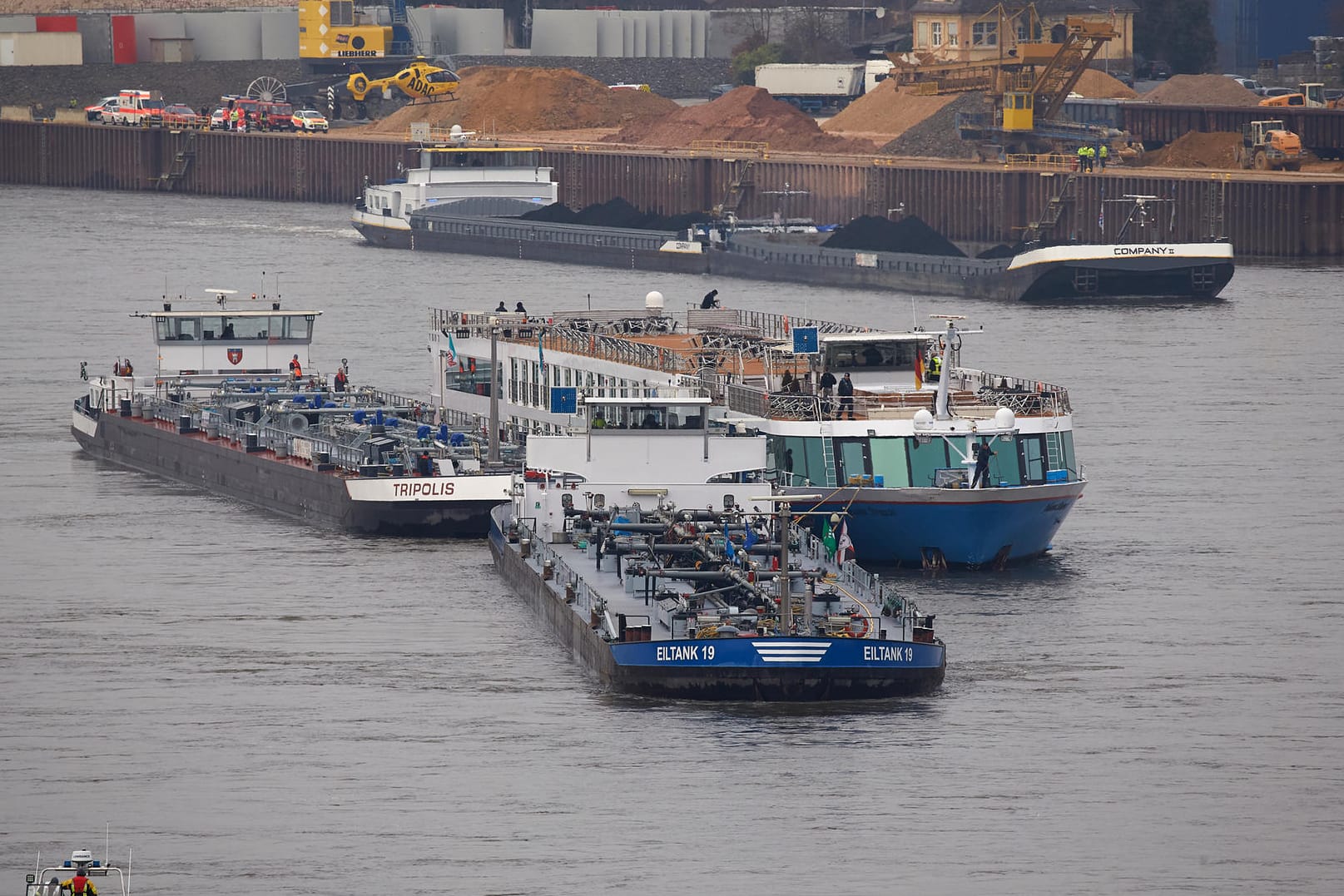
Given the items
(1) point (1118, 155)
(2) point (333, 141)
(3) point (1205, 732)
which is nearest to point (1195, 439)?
(3) point (1205, 732)

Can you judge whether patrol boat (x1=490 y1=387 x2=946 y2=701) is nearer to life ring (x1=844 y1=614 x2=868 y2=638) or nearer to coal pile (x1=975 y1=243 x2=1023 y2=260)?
life ring (x1=844 y1=614 x2=868 y2=638)

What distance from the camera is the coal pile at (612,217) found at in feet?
412

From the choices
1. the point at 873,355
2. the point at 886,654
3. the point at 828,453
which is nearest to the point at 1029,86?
the point at 873,355

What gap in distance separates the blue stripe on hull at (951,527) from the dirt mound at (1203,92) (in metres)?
96.0

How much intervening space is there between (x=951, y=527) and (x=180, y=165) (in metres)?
118

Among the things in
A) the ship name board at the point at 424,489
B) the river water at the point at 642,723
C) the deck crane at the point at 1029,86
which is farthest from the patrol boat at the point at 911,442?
the deck crane at the point at 1029,86

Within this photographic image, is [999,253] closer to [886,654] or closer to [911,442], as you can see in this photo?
[911,442]

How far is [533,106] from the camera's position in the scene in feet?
529

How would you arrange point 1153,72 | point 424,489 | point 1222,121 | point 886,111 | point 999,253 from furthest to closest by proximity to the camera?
point 1153,72
point 886,111
point 1222,121
point 999,253
point 424,489

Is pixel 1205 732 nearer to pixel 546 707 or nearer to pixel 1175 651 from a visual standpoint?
pixel 1175 651

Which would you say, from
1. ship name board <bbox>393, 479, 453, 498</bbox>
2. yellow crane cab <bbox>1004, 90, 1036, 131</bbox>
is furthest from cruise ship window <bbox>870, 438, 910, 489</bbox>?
yellow crane cab <bbox>1004, 90, 1036, 131</bbox>

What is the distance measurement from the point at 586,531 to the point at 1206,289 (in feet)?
190

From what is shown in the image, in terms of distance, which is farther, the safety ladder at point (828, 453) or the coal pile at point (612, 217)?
the coal pile at point (612, 217)

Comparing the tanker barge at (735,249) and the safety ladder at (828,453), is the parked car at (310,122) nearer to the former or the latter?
the tanker barge at (735,249)
